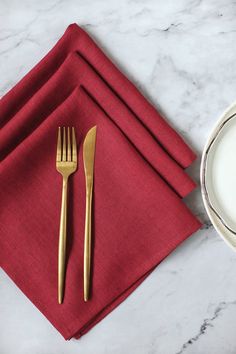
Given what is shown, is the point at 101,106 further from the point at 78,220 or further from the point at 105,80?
the point at 78,220

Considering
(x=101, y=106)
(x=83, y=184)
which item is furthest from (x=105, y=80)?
(x=83, y=184)

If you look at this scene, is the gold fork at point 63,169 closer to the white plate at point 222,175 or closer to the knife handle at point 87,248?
the knife handle at point 87,248

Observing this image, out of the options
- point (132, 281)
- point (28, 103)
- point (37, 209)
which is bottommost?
point (132, 281)

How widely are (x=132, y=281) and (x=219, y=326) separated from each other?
14 cm

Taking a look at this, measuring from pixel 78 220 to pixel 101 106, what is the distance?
16 cm

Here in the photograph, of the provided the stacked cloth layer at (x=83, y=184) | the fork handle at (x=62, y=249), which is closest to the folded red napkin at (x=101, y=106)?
the stacked cloth layer at (x=83, y=184)

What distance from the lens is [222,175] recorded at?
70 cm

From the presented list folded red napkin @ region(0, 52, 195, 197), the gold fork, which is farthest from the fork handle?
folded red napkin @ region(0, 52, 195, 197)

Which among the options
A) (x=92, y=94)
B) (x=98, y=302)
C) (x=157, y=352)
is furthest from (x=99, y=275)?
(x=92, y=94)

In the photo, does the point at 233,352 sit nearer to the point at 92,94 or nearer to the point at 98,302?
the point at 98,302

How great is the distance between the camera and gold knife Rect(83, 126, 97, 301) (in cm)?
71

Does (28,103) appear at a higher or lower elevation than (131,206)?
higher

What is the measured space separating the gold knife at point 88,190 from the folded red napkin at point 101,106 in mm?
43

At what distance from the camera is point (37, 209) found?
0.72 meters
